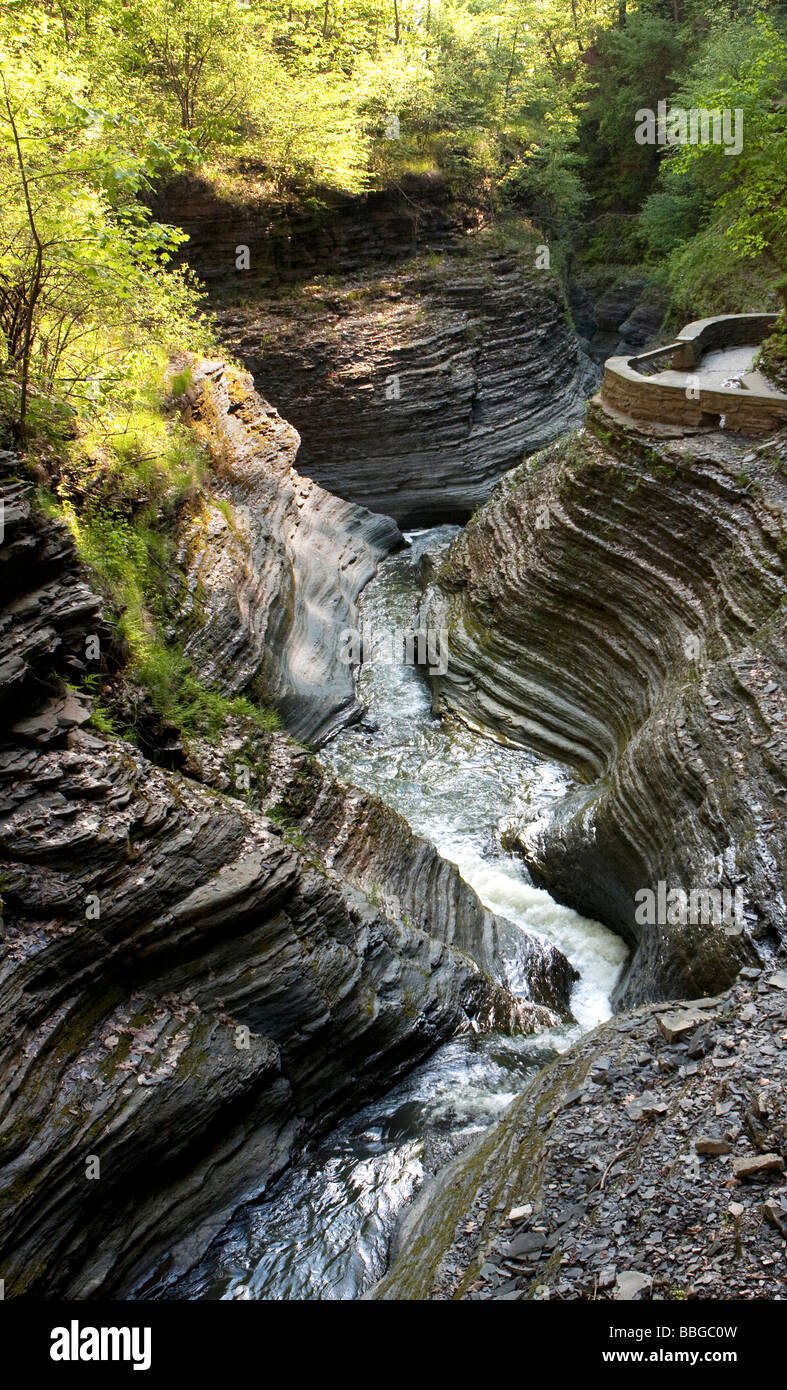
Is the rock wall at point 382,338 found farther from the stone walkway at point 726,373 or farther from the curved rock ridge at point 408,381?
the stone walkway at point 726,373

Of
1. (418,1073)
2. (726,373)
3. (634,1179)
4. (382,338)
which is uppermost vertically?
(382,338)

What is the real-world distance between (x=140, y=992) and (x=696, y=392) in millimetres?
13003

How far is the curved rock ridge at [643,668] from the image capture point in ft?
29.7

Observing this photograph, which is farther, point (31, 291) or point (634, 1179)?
point (31, 291)

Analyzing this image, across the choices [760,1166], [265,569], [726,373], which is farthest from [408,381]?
[760,1166]

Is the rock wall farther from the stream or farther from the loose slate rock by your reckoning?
the loose slate rock

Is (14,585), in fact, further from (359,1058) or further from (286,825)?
(359,1058)

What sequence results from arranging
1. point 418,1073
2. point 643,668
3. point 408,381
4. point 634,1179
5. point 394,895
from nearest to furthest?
point 634,1179
point 418,1073
point 394,895
point 643,668
point 408,381

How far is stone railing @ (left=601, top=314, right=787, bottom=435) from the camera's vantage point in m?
13.7

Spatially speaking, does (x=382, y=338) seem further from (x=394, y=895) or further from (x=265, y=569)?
(x=394, y=895)

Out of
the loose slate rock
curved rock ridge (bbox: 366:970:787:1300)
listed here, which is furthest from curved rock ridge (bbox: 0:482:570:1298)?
the loose slate rock

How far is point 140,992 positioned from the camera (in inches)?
282

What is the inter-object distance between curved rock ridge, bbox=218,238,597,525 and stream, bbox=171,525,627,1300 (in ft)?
32.4

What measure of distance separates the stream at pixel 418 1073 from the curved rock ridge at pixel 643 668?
1.72 feet
